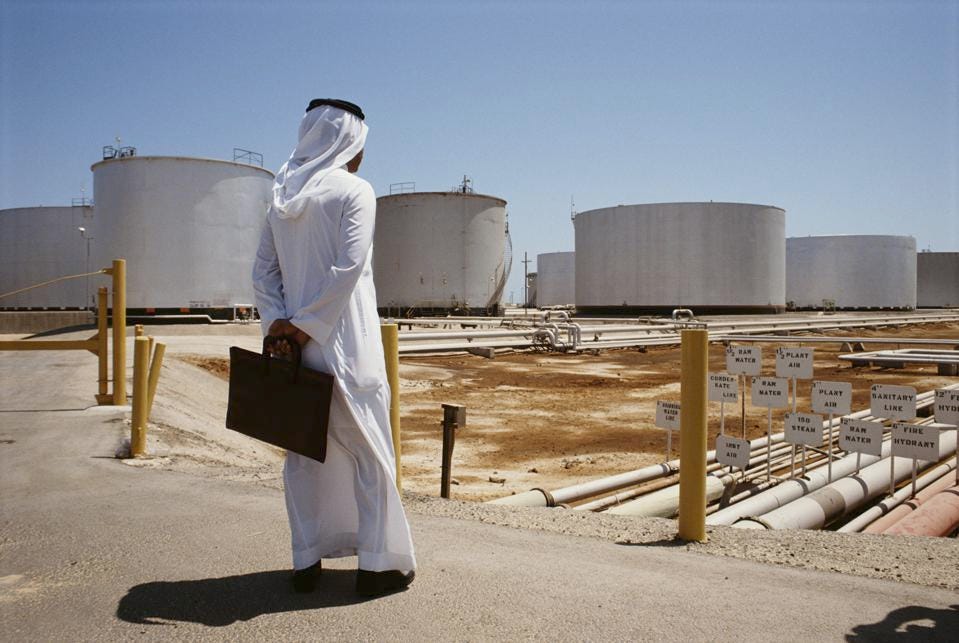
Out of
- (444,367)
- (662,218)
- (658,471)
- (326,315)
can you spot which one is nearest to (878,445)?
(658,471)

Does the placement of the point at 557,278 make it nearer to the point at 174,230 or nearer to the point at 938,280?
the point at 938,280

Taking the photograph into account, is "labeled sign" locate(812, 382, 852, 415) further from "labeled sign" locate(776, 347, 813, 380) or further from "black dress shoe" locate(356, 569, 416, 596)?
"black dress shoe" locate(356, 569, 416, 596)

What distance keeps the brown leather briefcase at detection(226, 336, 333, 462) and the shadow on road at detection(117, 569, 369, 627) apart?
472 millimetres

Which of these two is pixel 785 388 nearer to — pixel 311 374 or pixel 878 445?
pixel 878 445

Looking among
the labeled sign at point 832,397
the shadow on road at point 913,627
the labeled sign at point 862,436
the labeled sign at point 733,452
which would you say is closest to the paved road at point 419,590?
the shadow on road at point 913,627

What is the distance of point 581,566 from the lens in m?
2.60

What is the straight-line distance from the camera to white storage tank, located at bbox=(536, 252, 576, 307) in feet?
200

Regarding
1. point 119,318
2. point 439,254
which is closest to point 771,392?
point 119,318

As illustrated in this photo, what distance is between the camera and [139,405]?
4637 millimetres

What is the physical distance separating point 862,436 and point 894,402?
0.25m

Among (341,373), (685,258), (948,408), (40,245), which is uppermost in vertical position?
(40,245)

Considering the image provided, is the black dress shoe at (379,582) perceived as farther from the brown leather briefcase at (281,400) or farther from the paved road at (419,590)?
the brown leather briefcase at (281,400)

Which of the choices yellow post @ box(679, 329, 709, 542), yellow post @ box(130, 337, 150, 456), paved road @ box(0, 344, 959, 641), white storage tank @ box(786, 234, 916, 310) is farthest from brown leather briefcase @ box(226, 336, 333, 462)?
white storage tank @ box(786, 234, 916, 310)

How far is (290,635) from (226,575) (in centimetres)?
58
